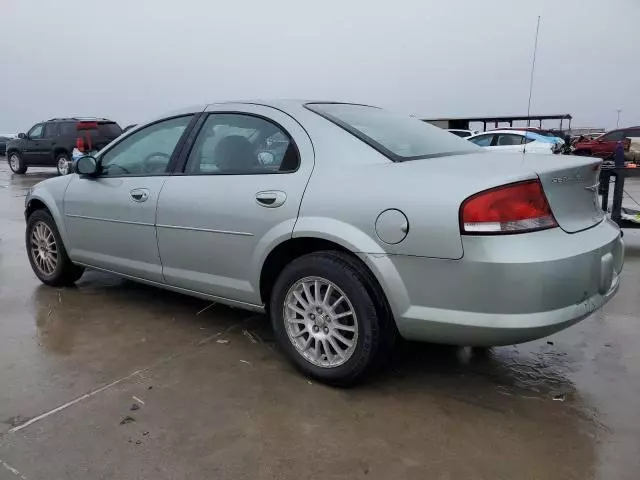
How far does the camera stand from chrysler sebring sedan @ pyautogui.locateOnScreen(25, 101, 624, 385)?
2.44 metres

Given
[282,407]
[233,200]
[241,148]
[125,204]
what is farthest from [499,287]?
[125,204]

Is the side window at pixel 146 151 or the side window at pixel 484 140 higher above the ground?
the side window at pixel 146 151

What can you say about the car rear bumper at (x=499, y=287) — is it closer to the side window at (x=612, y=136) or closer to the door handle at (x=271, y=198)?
the door handle at (x=271, y=198)

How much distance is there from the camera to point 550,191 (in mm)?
2584

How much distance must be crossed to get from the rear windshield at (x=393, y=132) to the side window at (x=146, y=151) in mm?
1050

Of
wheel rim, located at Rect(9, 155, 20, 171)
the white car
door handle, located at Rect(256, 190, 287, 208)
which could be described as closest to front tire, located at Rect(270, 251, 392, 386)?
door handle, located at Rect(256, 190, 287, 208)

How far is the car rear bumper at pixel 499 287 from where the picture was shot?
7.83ft

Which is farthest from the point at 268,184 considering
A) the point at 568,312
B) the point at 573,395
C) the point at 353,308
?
the point at 573,395

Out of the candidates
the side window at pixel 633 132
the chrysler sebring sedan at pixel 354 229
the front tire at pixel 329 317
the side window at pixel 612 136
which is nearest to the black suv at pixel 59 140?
the chrysler sebring sedan at pixel 354 229

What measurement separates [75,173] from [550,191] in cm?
353

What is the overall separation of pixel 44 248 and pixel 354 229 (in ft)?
10.8

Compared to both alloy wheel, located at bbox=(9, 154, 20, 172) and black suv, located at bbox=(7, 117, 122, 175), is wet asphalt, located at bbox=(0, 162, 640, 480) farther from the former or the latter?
alloy wheel, located at bbox=(9, 154, 20, 172)

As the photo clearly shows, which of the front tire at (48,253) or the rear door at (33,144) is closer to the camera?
the front tire at (48,253)

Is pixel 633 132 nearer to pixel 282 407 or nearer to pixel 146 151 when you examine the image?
pixel 146 151
